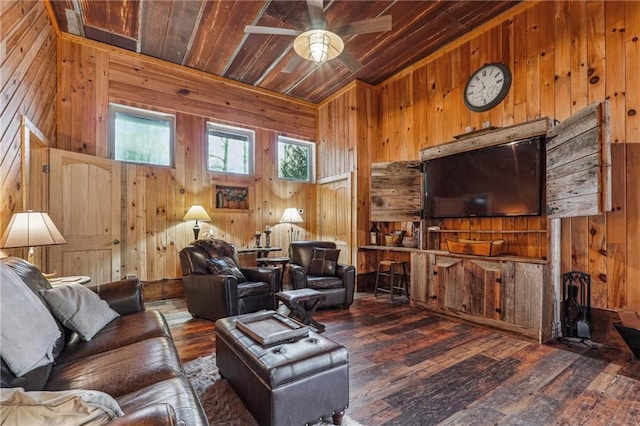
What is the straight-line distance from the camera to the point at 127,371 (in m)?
1.40

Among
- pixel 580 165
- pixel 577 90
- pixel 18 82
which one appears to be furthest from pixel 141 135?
pixel 577 90

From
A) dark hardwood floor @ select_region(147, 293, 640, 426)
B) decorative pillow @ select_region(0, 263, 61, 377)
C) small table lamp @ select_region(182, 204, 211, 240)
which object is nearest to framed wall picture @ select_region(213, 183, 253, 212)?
small table lamp @ select_region(182, 204, 211, 240)

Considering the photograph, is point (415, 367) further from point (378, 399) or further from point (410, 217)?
point (410, 217)

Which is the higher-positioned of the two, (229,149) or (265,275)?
(229,149)

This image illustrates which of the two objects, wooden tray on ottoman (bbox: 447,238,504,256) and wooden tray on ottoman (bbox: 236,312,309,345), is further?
wooden tray on ottoman (bbox: 447,238,504,256)

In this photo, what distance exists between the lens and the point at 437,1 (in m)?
3.34

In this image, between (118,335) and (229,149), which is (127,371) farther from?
(229,149)

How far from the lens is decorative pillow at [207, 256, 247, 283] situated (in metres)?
3.53

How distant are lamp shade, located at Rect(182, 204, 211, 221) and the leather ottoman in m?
2.94

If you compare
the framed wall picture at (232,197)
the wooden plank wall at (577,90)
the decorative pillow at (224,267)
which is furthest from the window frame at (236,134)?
the wooden plank wall at (577,90)

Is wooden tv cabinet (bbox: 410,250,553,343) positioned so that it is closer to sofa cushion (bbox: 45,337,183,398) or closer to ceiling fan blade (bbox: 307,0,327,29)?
ceiling fan blade (bbox: 307,0,327,29)

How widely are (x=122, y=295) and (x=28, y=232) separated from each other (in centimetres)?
82

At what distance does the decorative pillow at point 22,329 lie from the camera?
1.25 meters

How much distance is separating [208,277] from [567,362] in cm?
350
